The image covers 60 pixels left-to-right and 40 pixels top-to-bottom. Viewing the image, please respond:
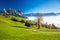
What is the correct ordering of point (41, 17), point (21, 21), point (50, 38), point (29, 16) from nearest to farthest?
point (50, 38)
point (41, 17)
point (29, 16)
point (21, 21)

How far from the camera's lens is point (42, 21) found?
19.3 meters

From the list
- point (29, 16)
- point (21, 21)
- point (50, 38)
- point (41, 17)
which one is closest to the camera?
point (50, 38)

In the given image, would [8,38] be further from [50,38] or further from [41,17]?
[41,17]

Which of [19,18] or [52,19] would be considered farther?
[19,18]

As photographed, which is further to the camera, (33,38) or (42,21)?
(42,21)

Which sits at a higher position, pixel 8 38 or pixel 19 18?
pixel 19 18

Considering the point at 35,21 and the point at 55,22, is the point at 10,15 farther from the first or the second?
the point at 55,22

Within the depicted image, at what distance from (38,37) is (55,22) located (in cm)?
890

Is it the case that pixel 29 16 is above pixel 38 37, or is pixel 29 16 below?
above

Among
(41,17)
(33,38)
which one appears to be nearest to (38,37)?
(33,38)

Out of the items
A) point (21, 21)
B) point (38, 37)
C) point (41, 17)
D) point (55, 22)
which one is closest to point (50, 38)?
point (38, 37)

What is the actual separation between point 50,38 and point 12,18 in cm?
1234

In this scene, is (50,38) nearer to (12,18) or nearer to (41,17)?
(41,17)

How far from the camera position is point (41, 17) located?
61.7 ft
